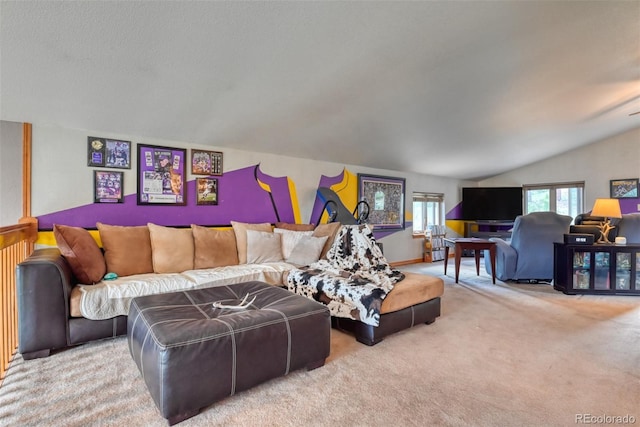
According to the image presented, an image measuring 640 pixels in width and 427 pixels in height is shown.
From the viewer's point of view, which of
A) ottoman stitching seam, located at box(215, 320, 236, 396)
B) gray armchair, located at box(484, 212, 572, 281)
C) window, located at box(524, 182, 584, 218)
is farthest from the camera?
window, located at box(524, 182, 584, 218)

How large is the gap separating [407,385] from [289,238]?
2.25 m

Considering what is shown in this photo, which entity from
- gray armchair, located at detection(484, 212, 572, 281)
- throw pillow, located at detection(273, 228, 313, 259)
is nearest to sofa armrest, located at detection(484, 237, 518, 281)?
gray armchair, located at detection(484, 212, 572, 281)

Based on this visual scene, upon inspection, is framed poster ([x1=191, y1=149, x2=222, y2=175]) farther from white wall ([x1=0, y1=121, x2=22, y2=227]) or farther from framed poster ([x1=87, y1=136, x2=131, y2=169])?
white wall ([x1=0, y1=121, x2=22, y2=227])

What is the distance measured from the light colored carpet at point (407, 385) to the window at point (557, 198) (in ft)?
15.3

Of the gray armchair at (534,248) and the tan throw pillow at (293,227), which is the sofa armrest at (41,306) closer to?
the tan throw pillow at (293,227)

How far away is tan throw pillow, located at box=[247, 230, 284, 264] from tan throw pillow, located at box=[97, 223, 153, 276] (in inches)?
39.6

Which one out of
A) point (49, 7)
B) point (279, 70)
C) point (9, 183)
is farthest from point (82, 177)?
point (279, 70)

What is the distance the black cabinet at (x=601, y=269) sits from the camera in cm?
379

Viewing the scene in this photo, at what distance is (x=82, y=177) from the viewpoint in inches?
116

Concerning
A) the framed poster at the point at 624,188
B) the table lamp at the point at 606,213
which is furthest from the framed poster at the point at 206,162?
the framed poster at the point at 624,188

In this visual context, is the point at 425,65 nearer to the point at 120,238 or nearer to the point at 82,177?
the point at 120,238

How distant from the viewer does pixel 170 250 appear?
9.75 feet

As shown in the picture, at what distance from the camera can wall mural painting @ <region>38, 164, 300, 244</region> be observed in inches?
117

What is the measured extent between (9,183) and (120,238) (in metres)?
1.00
